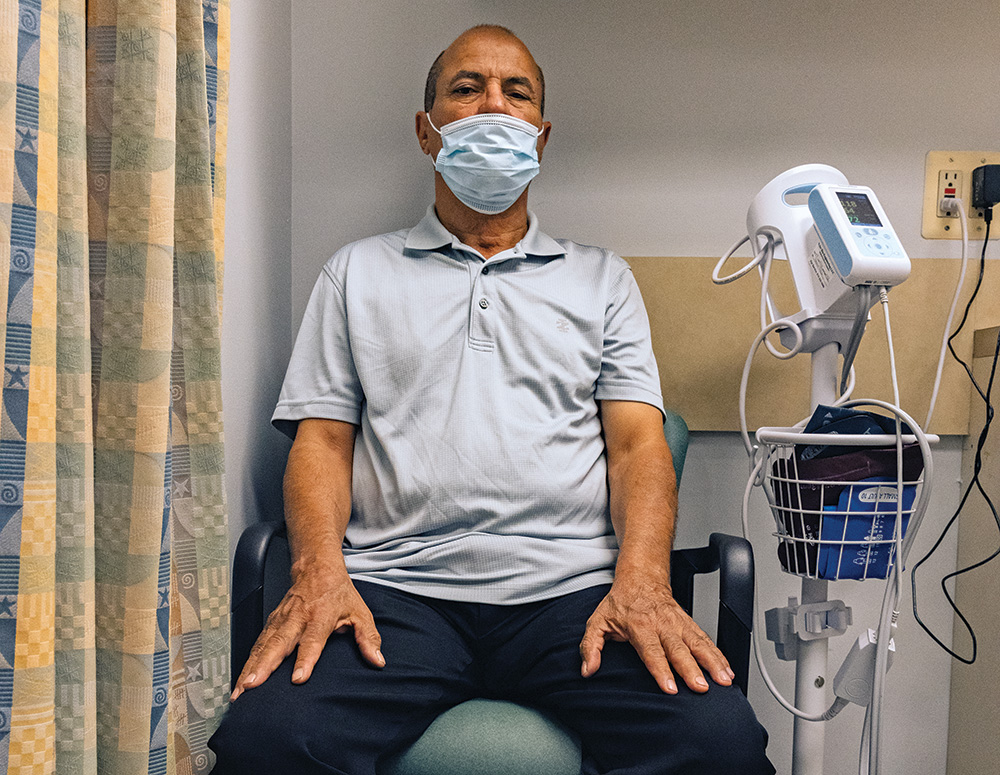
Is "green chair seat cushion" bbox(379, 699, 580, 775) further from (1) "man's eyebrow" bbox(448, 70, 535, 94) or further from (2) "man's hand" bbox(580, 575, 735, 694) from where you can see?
(1) "man's eyebrow" bbox(448, 70, 535, 94)

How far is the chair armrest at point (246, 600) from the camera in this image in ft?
3.83

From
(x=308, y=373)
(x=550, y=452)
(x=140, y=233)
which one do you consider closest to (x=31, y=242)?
(x=140, y=233)

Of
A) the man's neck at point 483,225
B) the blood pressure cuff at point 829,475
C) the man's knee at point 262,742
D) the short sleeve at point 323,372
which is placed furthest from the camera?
the man's neck at point 483,225

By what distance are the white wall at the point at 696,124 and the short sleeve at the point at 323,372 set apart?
305 millimetres

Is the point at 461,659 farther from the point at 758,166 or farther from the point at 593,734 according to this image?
the point at 758,166

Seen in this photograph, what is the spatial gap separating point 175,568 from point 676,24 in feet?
4.95

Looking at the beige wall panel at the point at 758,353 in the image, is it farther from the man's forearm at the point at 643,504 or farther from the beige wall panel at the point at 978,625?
the man's forearm at the point at 643,504

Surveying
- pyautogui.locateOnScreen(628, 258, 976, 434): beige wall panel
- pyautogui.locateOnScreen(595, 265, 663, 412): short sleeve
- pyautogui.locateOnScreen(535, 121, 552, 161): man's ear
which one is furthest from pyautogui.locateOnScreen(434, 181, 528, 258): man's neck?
pyautogui.locateOnScreen(628, 258, 976, 434): beige wall panel

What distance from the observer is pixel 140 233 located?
2.51 feet

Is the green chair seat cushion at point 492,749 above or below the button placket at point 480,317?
below

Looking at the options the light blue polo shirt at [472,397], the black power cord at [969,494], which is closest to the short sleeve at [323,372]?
the light blue polo shirt at [472,397]

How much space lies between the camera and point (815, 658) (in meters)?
1.26

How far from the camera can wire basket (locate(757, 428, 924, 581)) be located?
1.13m

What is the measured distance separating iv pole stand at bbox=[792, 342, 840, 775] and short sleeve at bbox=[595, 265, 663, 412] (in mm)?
281
